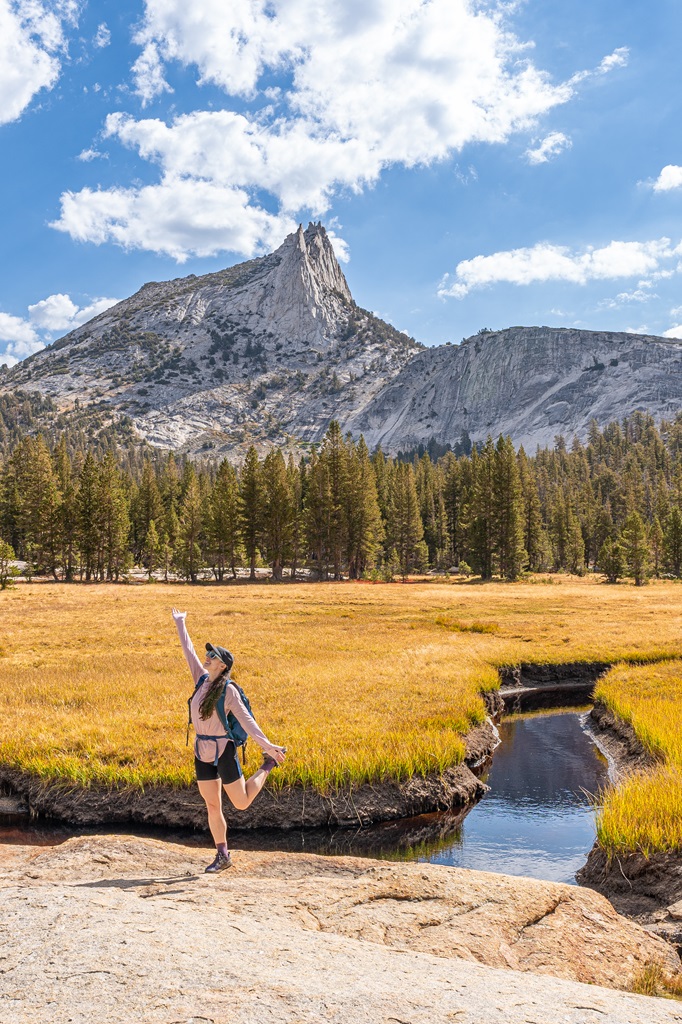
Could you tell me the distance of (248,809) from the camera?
12219 mm

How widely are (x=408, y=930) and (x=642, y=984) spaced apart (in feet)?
7.83

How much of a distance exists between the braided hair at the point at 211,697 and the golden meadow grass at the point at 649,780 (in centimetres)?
645

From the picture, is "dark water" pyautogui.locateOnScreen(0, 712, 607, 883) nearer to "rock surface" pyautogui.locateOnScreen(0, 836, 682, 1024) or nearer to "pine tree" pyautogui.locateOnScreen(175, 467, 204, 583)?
"rock surface" pyautogui.locateOnScreen(0, 836, 682, 1024)

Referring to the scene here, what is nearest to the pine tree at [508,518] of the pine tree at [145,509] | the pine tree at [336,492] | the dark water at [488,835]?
the pine tree at [336,492]

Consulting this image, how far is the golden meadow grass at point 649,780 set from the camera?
931 centimetres

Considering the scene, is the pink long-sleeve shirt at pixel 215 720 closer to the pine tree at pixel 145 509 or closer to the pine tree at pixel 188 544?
the pine tree at pixel 188 544

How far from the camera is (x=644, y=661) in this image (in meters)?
24.8

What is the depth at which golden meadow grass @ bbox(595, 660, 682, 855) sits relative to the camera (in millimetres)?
9312

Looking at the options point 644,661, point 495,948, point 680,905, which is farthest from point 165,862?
point 644,661

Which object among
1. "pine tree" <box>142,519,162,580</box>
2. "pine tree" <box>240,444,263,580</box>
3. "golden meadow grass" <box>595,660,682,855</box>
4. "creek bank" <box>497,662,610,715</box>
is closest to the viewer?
"golden meadow grass" <box>595,660,682,855</box>

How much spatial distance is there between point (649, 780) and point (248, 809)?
7530 mm

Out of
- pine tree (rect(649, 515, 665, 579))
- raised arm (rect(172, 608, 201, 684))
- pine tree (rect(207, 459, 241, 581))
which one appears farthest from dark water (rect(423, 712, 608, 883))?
pine tree (rect(649, 515, 665, 579))

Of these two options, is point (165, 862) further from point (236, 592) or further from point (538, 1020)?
point (236, 592)

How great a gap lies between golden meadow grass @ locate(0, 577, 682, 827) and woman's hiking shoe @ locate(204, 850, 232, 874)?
380 centimetres
